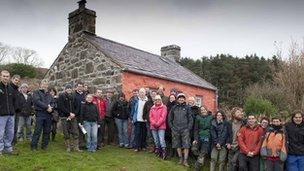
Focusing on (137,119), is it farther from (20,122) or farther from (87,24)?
(87,24)

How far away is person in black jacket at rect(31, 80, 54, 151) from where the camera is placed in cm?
1216

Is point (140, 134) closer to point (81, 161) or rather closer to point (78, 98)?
point (78, 98)

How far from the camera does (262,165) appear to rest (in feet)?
36.3

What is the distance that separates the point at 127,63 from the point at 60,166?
786 cm

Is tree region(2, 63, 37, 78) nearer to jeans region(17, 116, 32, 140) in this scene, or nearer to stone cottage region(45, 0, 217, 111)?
stone cottage region(45, 0, 217, 111)

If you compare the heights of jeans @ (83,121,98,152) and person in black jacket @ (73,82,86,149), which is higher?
person in black jacket @ (73,82,86,149)

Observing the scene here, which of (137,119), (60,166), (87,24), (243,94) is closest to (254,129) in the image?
(137,119)

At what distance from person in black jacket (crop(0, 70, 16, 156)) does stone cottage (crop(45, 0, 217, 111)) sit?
5.99 meters

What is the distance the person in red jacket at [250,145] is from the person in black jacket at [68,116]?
5.41 meters

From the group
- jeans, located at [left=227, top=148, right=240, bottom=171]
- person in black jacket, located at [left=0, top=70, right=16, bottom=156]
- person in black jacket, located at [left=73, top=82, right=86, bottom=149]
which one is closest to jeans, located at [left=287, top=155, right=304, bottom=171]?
jeans, located at [left=227, top=148, right=240, bottom=171]

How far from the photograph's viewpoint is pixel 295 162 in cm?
1073

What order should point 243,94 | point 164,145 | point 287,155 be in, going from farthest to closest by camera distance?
point 243,94
point 164,145
point 287,155

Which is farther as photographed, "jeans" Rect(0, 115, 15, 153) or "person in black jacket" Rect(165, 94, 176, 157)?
"person in black jacket" Rect(165, 94, 176, 157)

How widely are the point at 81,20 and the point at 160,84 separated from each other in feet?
16.6
